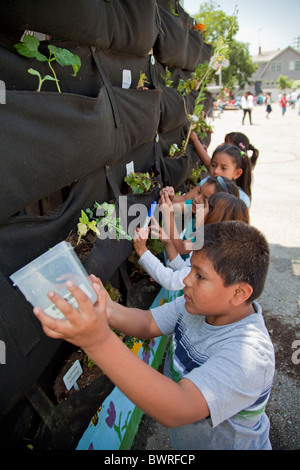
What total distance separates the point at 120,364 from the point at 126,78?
5.51 ft

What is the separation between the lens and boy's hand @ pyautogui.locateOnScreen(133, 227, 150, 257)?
80.7 inches

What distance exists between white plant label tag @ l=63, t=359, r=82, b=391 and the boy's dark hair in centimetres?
79

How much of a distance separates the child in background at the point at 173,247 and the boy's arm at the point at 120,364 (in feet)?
3.24

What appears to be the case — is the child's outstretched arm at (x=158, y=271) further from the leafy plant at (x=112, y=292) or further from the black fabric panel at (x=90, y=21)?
the black fabric panel at (x=90, y=21)

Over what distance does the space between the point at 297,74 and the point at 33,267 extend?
285 ft

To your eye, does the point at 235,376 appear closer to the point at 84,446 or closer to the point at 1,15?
the point at 84,446

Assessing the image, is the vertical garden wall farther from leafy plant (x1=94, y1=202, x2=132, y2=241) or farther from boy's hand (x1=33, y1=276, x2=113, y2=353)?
boy's hand (x1=33, y1=276, x2=113, y2=353)

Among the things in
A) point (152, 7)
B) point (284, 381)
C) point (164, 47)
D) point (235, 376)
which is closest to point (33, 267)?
point (235, 376)

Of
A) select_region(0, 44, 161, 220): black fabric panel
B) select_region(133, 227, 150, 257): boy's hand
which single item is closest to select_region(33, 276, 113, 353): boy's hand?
select_region(0, 44, 161, 220): black fabric panel

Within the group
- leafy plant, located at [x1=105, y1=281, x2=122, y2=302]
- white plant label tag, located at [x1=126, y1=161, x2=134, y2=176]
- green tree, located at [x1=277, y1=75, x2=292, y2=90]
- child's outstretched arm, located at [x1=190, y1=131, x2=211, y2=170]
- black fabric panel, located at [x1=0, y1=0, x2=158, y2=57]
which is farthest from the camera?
green tree, located at [x1=277, y1=75, x2=292, y2=90]

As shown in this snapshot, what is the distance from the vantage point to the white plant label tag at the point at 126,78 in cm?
202

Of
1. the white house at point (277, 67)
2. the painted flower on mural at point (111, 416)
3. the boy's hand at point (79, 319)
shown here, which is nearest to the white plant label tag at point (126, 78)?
the boy's hand at point (79, 319)

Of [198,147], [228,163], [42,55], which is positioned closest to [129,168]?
[42,55]

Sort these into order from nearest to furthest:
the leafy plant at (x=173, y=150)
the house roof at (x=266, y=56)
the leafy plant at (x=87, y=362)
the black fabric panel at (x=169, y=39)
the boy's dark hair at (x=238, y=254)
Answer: the boy's dark hair at (x=238, y=254), the leafy plant at (x=87, y=362), the black fabric panel at (x=169, y=39), the leafy plant at (x=173, y=150), the house roof at (x=266, y=56)
